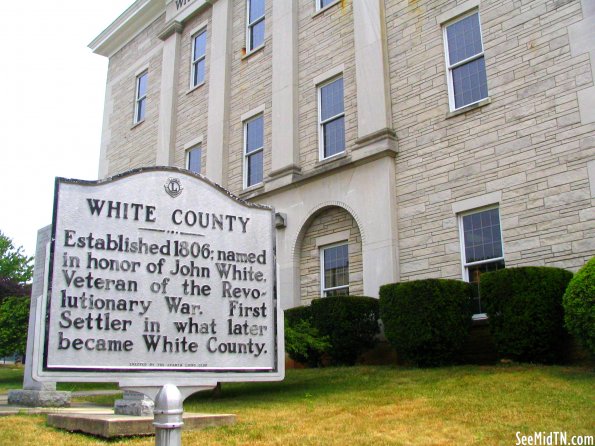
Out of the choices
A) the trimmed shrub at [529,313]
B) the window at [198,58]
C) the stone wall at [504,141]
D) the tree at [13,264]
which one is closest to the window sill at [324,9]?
the stone wall at [504,141]

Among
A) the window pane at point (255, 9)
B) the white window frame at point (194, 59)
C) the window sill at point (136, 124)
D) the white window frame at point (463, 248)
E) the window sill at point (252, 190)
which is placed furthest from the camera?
the window sill at point (136, 124)

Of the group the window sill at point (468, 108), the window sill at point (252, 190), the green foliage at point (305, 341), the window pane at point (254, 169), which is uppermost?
the window pane at point (254, 169)

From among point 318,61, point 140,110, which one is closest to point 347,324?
point 318,61

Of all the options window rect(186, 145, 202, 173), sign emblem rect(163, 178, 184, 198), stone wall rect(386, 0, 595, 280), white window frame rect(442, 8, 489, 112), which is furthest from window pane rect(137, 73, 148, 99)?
sign emblem rect(163, 178, 184, 198)

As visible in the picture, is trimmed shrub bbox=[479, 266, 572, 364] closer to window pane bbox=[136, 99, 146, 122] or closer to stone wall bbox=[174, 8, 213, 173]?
stone wall bbox=[174, 8, 213, 173]

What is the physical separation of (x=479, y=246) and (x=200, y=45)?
14926 millimetres

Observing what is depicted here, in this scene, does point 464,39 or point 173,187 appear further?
point 464,39

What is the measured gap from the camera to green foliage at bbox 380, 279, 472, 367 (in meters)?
11.8

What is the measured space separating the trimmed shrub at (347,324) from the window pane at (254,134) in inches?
294

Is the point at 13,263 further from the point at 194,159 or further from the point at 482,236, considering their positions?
the point at 482,236

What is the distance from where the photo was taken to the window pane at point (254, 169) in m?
19.8

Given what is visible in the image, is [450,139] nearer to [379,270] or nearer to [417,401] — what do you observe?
[379,270]

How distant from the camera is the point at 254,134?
20.3 meters

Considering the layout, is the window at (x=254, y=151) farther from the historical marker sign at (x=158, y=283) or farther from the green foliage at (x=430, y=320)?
the historical marker sign at (x=158, y=283)
